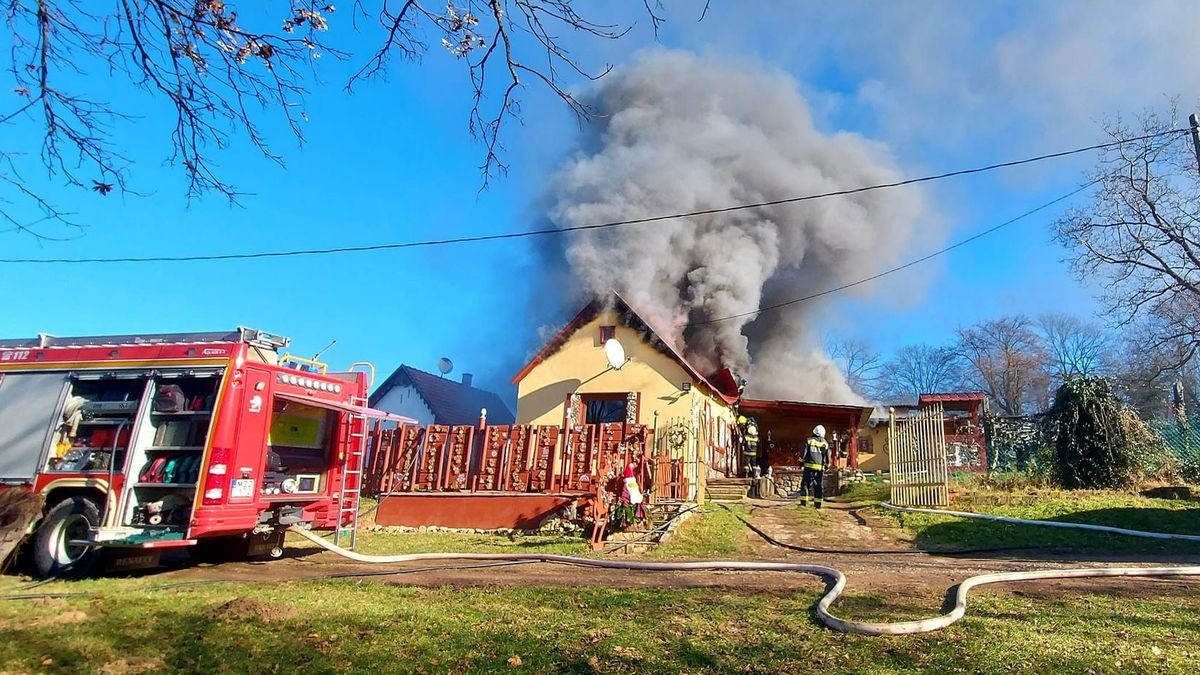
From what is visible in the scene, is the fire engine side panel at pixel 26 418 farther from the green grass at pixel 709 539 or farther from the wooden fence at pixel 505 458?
the green grass at pixel 709 539

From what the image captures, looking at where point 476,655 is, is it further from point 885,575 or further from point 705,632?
point 885,575

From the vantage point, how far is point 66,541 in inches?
259

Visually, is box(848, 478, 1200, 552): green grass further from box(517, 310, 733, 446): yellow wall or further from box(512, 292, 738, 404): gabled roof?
box(512, 292, 738, 404): gabled roof

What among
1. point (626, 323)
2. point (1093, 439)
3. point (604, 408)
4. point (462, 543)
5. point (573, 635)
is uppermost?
point (626, 323)

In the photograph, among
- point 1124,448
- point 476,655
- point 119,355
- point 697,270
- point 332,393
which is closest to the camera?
point 476,655

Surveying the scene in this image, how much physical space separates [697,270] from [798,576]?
1897cm

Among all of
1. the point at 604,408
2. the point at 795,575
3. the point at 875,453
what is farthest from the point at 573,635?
the point at 875,453

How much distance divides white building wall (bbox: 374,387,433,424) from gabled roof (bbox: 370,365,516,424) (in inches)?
6.9

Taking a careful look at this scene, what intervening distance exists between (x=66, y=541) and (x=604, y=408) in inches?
537

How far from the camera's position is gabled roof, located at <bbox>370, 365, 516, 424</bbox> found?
94.6 ft

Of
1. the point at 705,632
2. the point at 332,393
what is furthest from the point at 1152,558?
the point at 332,393

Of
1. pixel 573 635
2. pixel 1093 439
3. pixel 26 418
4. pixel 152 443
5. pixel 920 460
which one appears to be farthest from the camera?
pixel 1093 439

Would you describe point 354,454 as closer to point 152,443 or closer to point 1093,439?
point 152,443

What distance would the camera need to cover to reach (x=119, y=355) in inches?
284
